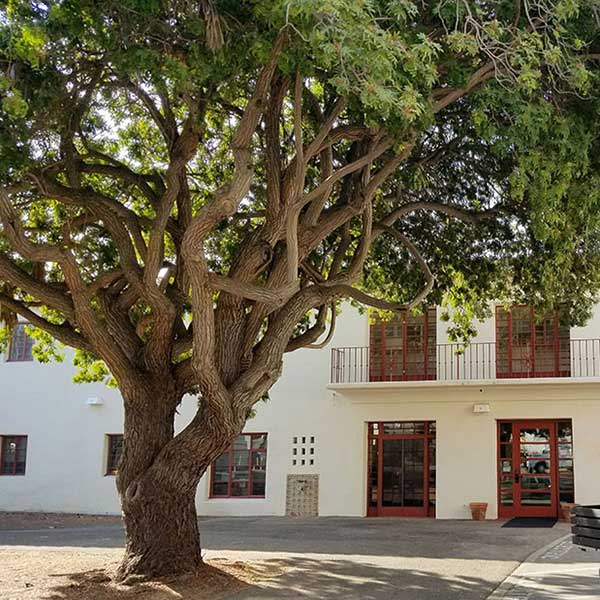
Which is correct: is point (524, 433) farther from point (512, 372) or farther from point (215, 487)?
point (215, 487)

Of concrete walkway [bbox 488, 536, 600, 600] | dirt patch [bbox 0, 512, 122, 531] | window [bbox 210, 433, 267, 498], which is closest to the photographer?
concrete walkway [bbox 488, 536, 600, 600]

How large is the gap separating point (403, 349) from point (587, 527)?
573 inches

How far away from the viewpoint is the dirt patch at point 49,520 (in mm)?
20656

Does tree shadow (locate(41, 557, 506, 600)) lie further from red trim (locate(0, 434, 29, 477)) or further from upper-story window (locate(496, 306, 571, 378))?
red trim (locate(0, 434, 29, 477))

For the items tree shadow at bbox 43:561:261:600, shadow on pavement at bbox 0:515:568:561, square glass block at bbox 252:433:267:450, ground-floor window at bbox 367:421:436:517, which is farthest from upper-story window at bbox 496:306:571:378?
tree shadow at bbox 43:561:261:600

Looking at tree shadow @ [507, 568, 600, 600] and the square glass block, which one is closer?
tree shadow @ [507, 568, 600, 600]

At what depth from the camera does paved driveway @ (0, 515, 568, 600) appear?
32.4 ft

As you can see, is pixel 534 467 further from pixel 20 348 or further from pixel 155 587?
pixel 20 348

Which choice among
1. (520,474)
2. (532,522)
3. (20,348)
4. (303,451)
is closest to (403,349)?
(303,451)

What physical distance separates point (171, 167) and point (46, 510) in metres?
17.6

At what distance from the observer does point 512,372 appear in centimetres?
2106

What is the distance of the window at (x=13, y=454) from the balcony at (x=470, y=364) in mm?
10422

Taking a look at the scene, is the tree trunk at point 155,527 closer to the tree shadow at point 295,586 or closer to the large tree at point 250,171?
the large tree at point 250,171

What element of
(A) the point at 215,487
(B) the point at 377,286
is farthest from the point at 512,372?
(A) the point at 215,487
